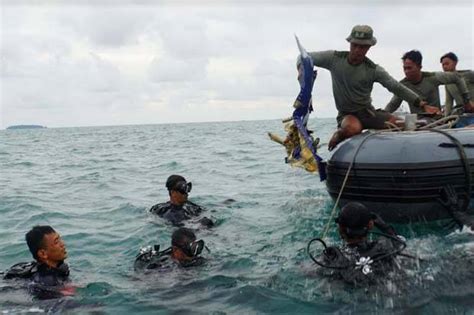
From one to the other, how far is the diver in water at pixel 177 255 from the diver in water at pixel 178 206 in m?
1.69

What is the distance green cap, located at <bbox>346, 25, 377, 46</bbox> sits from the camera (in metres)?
6.74

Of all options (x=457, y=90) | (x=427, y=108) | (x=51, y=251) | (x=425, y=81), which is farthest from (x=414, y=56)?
(x=51, y=251)

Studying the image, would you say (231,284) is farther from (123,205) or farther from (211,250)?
(123,205)

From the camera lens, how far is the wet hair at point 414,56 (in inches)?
293

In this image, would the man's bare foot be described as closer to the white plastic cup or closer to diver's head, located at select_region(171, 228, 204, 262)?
the white plastic cup

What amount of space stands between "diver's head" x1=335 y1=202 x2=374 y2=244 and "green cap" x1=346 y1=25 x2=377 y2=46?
269 cm

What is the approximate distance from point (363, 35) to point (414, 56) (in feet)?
3.70

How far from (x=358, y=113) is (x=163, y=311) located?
3.79 m

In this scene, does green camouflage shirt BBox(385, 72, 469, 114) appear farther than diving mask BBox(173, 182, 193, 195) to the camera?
Yes

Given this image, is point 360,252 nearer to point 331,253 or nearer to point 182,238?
point 331,253

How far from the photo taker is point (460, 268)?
5.26 meters

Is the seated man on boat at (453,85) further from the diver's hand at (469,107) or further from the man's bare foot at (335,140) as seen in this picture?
the man's bare foot at (335,140)

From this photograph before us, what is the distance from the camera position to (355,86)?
7.19 m

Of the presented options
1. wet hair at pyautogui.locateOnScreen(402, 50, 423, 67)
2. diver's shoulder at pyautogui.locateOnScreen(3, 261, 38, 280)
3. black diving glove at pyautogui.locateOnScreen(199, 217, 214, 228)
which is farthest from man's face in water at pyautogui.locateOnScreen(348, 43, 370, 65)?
diver's shoulder at pyautogui.locateOnScreen(3, 261, 38, 280)
